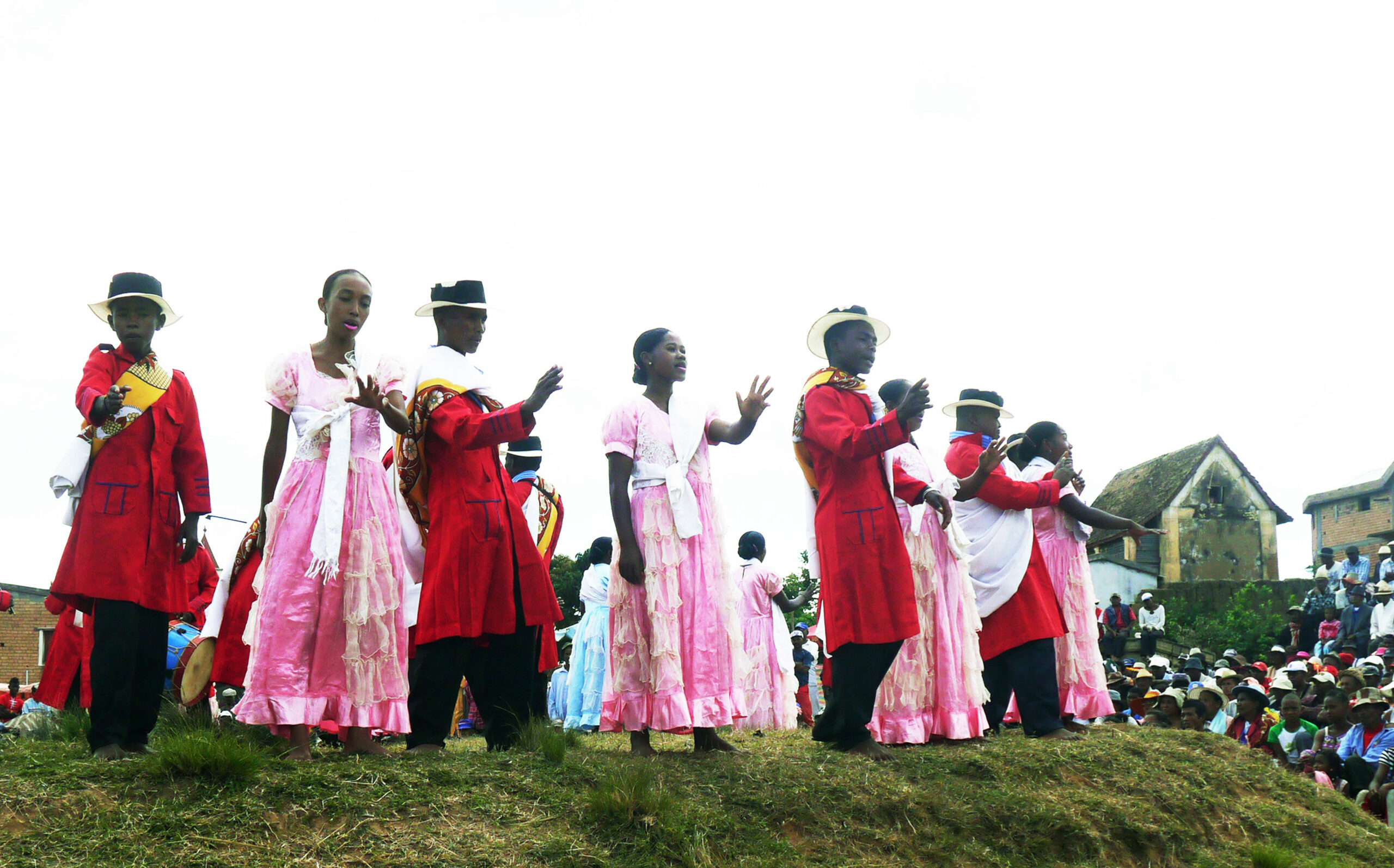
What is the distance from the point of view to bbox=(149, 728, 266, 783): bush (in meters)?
4.51

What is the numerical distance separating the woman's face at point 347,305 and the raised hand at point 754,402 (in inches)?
76.7

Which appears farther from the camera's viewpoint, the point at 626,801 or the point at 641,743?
the point at 641,743

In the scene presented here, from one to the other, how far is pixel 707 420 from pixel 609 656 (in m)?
1.37

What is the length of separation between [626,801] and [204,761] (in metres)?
1.62

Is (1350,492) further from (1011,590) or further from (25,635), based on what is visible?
(25,635)

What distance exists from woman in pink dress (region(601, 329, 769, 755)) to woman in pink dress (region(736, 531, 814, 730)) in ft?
13.1

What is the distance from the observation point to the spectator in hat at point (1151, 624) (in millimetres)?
24562

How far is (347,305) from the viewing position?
Result: 574 centimetres

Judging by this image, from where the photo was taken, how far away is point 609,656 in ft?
19.9

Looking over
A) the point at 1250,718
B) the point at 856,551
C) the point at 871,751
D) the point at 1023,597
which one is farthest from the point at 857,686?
the point at 1250,718

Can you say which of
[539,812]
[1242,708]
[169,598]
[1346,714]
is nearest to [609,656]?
[539,812]

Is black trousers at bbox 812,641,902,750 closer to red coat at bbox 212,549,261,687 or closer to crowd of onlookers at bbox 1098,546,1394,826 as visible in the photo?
red coat at bbox 212,549,261,687

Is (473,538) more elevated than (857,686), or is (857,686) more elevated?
(473,538)

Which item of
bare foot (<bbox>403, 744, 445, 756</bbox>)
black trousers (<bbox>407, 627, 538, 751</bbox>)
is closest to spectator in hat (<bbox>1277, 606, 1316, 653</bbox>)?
black trousers (<bbox>407, 627, 538, 751</bbox>)
